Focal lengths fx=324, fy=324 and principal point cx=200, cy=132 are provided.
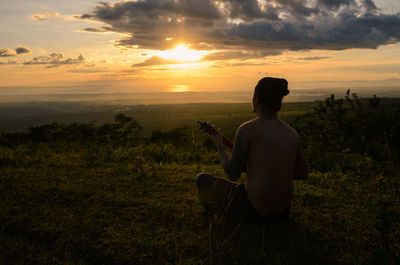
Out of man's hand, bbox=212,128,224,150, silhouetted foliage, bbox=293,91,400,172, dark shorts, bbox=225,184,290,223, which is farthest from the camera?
silhouetted foliage, bbox=293,91,400,172

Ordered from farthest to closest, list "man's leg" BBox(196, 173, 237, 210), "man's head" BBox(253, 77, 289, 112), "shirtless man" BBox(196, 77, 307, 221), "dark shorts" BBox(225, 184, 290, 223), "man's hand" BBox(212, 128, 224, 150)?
"man's leg" BBox(196, 173, 237, 210) < "dark shorts" BBox(225, 184, 290, 223) < "man's hand" BBox(212, 128, 224, 150) < "shirtless man" BBox(196, 77, 307, 221) < "man's head" BBox(253, 77, 289, 112)

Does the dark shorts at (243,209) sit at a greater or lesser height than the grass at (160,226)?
greater

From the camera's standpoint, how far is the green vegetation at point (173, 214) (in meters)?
3.56

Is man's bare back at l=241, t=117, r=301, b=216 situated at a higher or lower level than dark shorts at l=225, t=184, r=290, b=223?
higher

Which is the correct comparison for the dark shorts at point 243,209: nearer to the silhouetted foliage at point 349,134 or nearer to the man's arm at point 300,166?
the man's arm at point 300,166

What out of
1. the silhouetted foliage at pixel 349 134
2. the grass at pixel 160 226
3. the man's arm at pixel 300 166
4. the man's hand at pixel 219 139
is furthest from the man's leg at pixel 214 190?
the silhouetted foliage at pixel 349 134

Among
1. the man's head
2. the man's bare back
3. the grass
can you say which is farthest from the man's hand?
the grass

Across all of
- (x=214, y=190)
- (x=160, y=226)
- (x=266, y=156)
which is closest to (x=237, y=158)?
(x=266, y=156)

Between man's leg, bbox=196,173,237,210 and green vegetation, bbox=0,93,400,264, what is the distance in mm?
183

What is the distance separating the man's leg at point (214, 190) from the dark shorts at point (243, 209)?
0.10 m

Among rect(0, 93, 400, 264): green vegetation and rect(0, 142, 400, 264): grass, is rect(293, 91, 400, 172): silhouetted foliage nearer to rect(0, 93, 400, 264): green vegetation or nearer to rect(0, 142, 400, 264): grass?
rect(0, 93, 400, 264): green vegetation

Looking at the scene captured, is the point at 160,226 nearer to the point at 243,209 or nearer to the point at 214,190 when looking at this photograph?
the point at 214,190

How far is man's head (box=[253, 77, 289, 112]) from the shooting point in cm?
348

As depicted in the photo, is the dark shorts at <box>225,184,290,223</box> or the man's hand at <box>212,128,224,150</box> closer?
the man's hand at <box>212,128,224,150</box>
